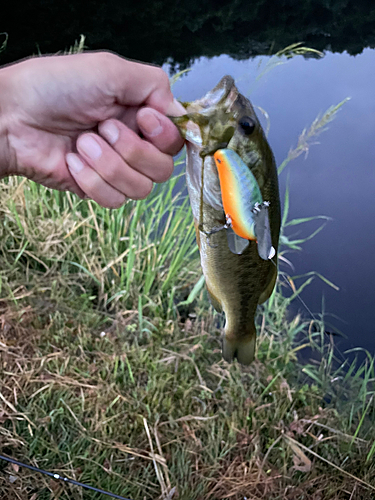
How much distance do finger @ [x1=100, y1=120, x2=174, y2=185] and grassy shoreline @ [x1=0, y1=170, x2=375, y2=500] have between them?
1.16 meters

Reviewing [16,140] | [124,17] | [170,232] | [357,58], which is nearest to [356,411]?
[170,232]

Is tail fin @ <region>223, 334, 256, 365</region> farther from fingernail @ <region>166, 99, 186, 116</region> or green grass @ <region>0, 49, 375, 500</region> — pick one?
fingernail @ <region>166, 99, 186, 116</region>

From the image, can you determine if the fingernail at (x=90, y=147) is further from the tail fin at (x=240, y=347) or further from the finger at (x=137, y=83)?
the tail fin at (x=240, y=347)

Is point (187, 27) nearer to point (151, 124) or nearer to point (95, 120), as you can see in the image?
point (95, 120)

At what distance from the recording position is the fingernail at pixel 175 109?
54.0 inches

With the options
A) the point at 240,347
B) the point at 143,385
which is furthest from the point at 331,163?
the point at 240,347

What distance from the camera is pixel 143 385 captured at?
2395mm

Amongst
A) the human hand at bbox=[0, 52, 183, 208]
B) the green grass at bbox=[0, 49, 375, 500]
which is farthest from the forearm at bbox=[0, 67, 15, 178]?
the green grass at bbox=[0, 49, 375, 500]

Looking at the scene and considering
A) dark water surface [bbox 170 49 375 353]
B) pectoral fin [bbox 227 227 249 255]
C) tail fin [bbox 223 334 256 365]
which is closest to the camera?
pectoral fin [bbox 227 227 249 255]

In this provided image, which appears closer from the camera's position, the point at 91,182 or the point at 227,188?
the point at 227,188

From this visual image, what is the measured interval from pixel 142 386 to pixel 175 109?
1.60m

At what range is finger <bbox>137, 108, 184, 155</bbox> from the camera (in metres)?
1.39

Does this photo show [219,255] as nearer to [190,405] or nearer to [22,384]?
[190,405]

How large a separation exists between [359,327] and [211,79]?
13.0ft
